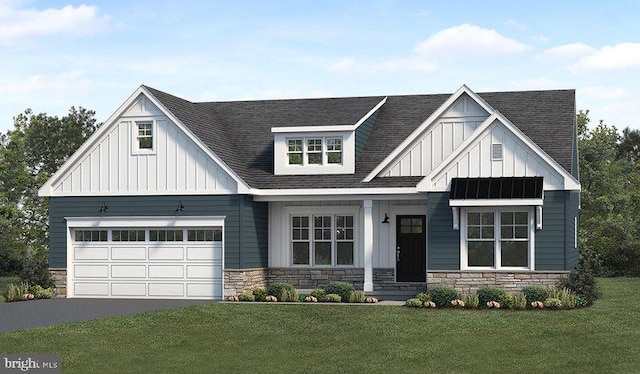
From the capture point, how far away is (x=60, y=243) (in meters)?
32.2

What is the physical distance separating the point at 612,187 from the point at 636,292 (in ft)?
59.3

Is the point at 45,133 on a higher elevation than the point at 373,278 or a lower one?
higher

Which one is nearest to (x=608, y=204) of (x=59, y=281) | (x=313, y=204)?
(x=313, y=204)

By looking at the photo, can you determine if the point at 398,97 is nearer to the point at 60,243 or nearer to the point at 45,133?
the point at 60,243

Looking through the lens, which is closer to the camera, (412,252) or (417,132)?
(417,132)

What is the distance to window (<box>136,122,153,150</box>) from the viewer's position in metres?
31.5

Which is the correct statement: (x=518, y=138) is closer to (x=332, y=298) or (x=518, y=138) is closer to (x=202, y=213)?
(x=332, y=298)

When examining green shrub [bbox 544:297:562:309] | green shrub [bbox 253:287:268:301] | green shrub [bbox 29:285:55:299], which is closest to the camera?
green shrub [bbox 544:297:562:309]

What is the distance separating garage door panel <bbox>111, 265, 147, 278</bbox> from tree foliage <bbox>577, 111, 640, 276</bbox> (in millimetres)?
20908

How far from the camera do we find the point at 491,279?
28734 mm

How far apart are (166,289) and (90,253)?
2.88 m

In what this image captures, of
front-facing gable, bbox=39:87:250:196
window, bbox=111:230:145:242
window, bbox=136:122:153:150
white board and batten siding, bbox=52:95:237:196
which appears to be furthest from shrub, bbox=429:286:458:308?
window, bbox=136:122:153:150

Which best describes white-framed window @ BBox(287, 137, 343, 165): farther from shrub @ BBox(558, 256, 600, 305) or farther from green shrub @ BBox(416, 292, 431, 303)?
shrub @ BBox(558, 256, 600, 305)

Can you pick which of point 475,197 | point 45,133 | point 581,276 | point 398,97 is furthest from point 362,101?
point 45,133
